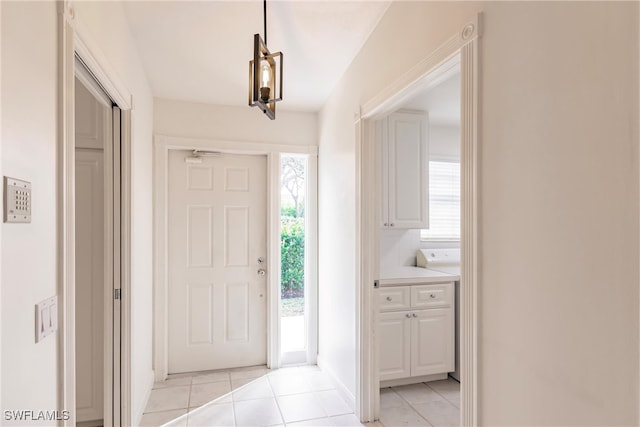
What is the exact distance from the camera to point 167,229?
3234 mm

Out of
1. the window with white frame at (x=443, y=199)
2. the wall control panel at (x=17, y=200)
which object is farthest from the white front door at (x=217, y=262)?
the wall control panel at (x=17, y=200)

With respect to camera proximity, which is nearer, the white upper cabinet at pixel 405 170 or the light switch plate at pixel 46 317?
the light switch plate at pixel 46 317

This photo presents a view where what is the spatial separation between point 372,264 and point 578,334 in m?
1.50

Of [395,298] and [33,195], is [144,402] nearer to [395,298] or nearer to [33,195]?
[395,298]

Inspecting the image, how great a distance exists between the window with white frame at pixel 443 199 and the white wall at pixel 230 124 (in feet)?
4.47

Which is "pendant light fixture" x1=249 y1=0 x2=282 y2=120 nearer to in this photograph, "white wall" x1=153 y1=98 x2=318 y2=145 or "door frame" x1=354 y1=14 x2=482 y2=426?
"door frame" x1=354 y1=14 x2=482 y2=426

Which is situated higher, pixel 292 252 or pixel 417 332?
pixel 292 252

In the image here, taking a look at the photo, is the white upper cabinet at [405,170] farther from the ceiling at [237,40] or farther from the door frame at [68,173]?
the door frame at [68,173]

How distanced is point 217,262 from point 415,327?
1.88 metres

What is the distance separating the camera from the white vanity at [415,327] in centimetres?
281

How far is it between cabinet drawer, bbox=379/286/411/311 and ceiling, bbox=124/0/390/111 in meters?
1.77

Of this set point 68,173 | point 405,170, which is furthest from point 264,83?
point 405,170

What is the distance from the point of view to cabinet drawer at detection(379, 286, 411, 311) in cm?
280

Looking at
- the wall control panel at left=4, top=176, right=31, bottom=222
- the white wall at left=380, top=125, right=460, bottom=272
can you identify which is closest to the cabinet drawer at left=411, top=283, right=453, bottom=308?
the white wall at left=380, top=125, right=460, bottom=272
